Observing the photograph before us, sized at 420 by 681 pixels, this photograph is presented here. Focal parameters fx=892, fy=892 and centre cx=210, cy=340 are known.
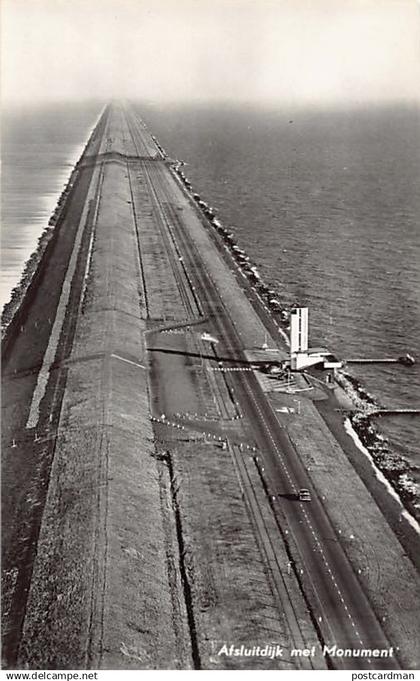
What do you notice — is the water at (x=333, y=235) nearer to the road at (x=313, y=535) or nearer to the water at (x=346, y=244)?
the water at (x=346, y=244)

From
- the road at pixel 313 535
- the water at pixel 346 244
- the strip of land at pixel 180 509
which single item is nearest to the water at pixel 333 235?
the water at pixel 346 244

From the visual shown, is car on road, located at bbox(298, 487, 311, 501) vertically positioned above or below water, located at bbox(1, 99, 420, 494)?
below

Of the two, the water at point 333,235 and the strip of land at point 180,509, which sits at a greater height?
the water at point 333,235

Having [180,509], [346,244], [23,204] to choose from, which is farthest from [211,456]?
[23,204]

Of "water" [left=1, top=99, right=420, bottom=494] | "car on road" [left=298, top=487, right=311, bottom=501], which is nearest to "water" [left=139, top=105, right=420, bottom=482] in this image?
"water" [left=1, top=99, right=420, bottom=494]

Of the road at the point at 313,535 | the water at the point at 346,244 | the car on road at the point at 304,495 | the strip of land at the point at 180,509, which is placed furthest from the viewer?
the water at the point at 346,244

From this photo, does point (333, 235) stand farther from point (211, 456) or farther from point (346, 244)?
point (211, 456)

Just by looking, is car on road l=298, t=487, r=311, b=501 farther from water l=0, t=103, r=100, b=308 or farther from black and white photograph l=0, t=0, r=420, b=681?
water l=0, t=103, r=100, b=308

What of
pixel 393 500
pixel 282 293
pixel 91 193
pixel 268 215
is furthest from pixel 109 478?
pixel 91 193
